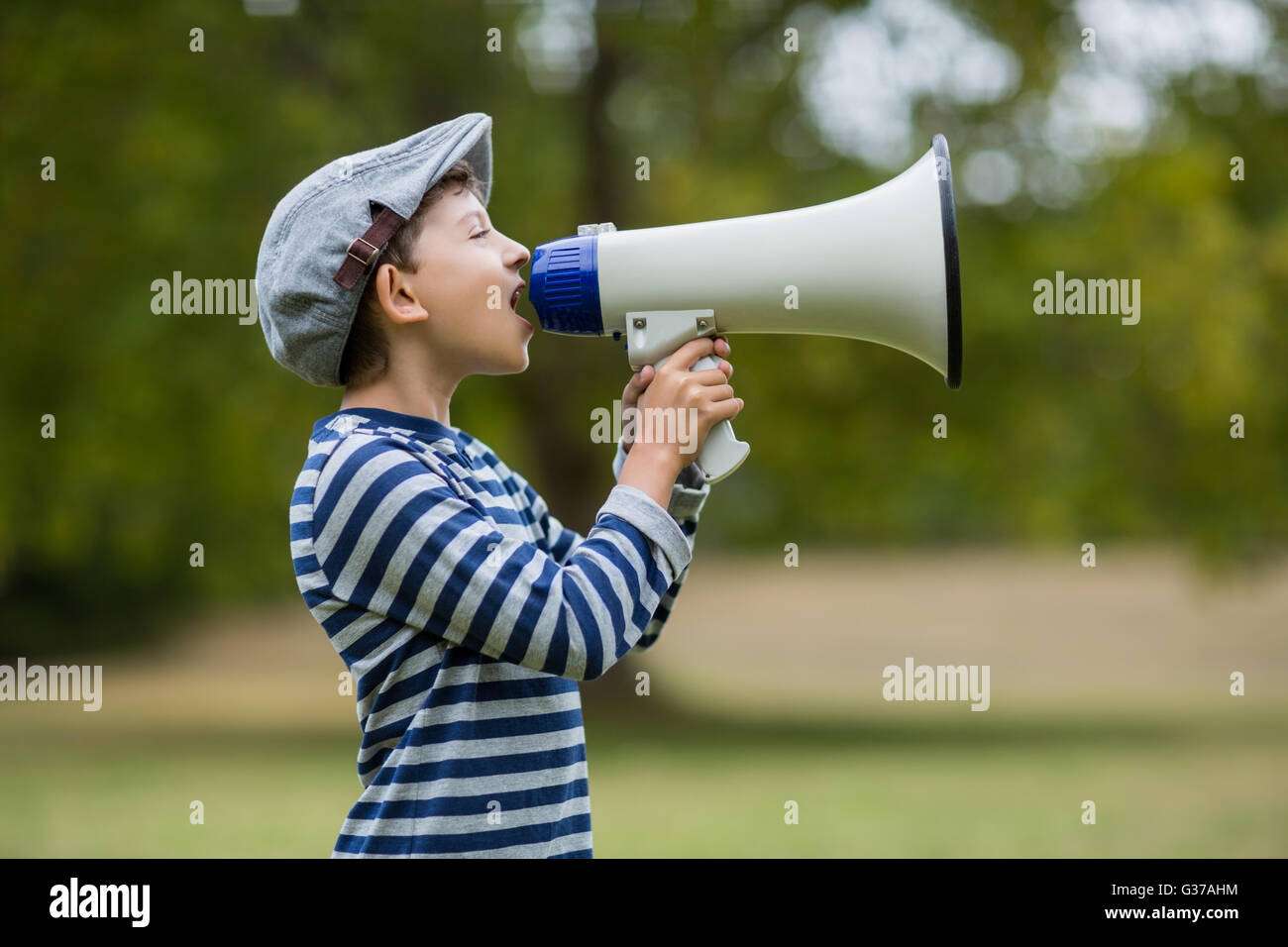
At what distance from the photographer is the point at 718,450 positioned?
1.73m

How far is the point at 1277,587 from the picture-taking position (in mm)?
15945

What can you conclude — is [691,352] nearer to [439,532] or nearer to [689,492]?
[689,492]

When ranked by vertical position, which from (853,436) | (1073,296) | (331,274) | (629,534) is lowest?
(629,534)

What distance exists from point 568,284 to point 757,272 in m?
0.25

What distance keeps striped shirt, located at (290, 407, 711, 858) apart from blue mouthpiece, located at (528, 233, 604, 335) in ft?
0.88

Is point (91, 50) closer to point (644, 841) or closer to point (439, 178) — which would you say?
point (644, 841)

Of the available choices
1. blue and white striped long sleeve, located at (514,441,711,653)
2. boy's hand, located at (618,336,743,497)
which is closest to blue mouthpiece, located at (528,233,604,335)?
boy's hand, located at (618,336,743,497)

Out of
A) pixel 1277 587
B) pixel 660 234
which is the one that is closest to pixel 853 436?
pixel 660 234

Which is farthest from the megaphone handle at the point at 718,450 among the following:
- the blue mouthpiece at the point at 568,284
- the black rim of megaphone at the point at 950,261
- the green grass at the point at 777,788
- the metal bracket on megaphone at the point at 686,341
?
the green grass at the point at 777,788

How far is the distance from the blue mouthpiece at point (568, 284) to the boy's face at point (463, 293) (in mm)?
50

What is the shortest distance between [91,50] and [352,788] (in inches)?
180

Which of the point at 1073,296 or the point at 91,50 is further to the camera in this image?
the point at 1073,296

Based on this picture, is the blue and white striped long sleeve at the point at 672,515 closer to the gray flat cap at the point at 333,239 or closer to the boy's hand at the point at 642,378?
the boy's hand at the point at 642,378

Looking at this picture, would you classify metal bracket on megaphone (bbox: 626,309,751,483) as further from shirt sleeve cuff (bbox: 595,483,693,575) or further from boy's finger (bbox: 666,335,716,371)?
shirt sleeve cuff (bbox: 595,483,693,575)
